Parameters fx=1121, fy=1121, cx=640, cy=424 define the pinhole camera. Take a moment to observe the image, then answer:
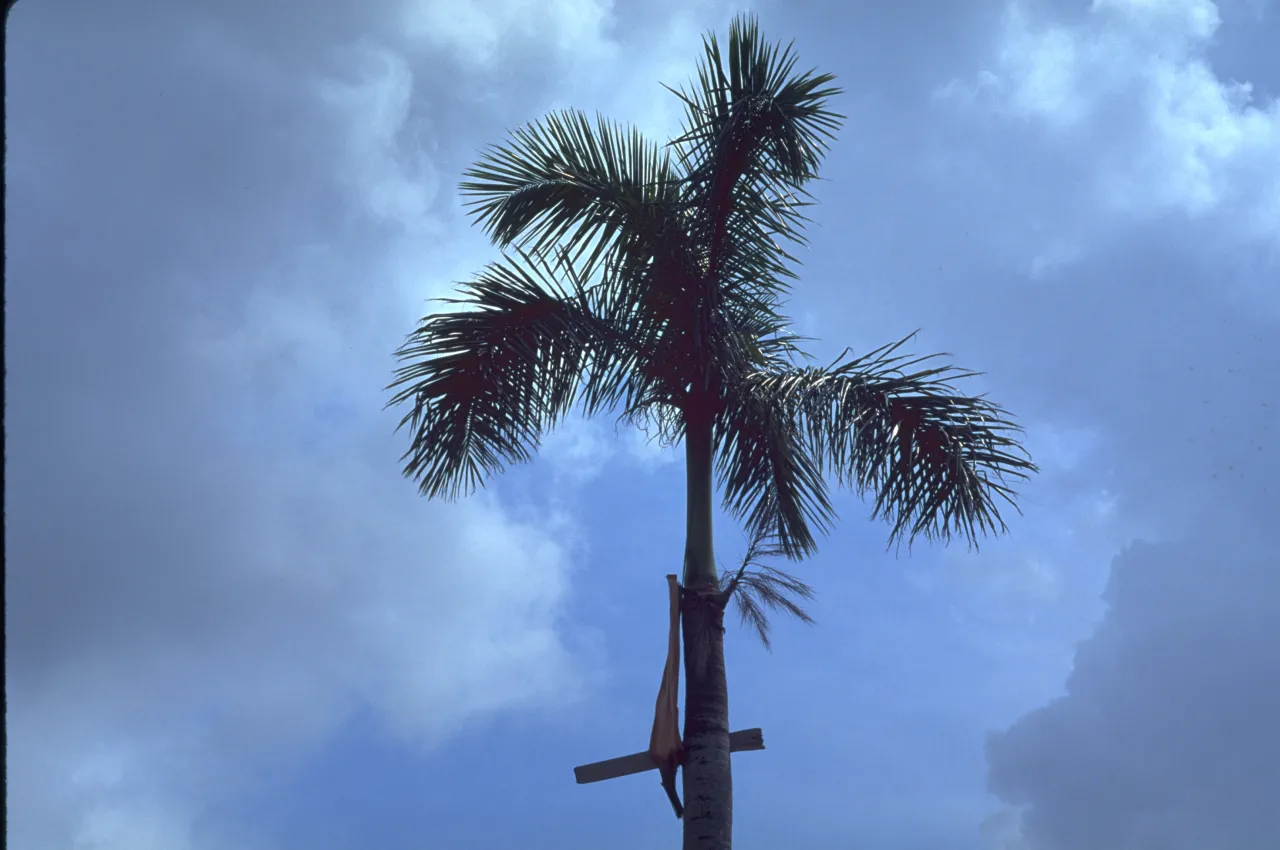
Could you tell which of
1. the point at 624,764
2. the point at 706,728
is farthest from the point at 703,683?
the point at 624,764

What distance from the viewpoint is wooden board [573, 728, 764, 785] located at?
28.2ft

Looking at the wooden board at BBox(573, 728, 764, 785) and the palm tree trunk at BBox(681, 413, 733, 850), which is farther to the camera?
the wooden board at BBox(573, 728, 764, 785)

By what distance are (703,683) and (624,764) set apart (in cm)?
90

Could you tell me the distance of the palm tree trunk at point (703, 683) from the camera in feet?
26.4

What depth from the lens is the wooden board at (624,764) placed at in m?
8.59

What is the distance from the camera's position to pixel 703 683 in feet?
27.7

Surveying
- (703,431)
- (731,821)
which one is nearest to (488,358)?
(703,431)

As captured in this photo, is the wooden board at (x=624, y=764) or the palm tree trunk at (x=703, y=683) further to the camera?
the wooden board at (x=624, y=764)

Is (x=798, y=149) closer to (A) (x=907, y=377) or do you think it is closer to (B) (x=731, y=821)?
(A) (x=907, y=377)

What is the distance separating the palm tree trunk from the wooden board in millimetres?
396

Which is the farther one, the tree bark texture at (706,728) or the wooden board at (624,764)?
the wooden board at (624,764)

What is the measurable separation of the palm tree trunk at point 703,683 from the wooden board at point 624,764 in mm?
396

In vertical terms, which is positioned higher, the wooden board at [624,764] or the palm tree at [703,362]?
the palm tree at [703,362]

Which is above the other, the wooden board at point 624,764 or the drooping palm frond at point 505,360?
the drooping palm frond at point 505,360
